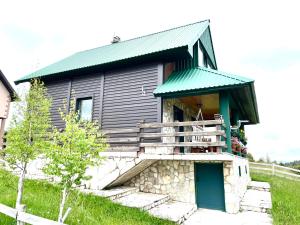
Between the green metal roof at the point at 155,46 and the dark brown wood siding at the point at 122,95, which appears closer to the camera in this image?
→ the green metal roof at the point at 155,46

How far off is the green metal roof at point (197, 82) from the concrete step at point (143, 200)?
3902 mm

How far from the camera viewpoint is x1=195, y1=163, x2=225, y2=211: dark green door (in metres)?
8.86

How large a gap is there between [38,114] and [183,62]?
7095mm

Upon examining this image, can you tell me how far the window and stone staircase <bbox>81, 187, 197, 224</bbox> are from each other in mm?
4296

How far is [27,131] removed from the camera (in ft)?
22.2

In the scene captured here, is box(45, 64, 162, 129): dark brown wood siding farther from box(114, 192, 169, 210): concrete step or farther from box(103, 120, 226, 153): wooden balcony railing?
box(114, 192, 169, 210): concrete step

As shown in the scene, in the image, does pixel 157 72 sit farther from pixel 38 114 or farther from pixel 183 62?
pixel 38 114

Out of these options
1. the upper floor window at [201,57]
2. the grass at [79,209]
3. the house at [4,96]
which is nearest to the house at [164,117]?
the upper floor window at [201,57]

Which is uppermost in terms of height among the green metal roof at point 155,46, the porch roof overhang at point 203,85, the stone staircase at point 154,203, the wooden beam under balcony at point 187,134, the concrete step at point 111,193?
the green metal roof at point 155,46

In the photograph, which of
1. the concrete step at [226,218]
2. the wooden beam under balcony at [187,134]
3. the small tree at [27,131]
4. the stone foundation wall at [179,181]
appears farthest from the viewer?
the stone foundation wall at [179,181]

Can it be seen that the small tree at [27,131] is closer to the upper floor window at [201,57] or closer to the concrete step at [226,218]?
the concrete step at [226,218]

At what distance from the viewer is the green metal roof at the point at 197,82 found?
870cm

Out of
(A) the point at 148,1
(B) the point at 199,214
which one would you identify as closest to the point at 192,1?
(A) the point at 148,1

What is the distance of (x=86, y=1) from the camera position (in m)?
10.4
